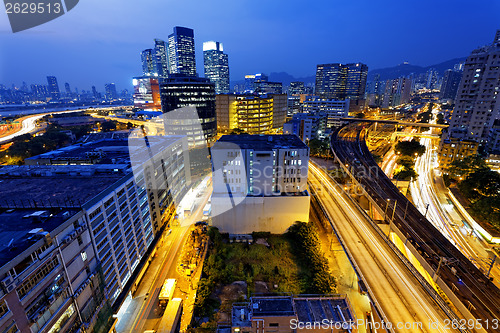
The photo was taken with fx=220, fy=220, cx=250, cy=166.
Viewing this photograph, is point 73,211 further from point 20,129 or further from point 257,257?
point 20,129

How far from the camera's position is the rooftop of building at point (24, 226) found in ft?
70.8

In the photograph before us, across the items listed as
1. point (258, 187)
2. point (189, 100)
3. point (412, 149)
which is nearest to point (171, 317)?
point (258, 187)

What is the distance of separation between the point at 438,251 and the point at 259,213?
113ft

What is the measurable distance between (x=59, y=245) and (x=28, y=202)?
1194 cm

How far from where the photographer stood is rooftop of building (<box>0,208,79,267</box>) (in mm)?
21578

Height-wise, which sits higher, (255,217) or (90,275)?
(90,275)

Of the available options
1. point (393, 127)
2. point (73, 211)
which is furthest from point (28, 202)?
point (393, 127)

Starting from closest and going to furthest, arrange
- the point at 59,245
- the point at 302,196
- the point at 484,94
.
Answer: the point at 59,245 < the point at 302,196 < the point at 484,94

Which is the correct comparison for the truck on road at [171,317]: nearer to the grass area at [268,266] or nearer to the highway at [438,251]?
the grass area at [268,266]

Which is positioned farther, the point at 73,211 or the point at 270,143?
the point at 270,143

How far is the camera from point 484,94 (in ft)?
307

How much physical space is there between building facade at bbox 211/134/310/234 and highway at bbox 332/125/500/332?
21296mm

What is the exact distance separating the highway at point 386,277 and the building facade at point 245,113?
84.9 m

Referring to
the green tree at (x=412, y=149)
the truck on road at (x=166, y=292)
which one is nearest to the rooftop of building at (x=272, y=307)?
the truck on road at (x=166, y=292)
